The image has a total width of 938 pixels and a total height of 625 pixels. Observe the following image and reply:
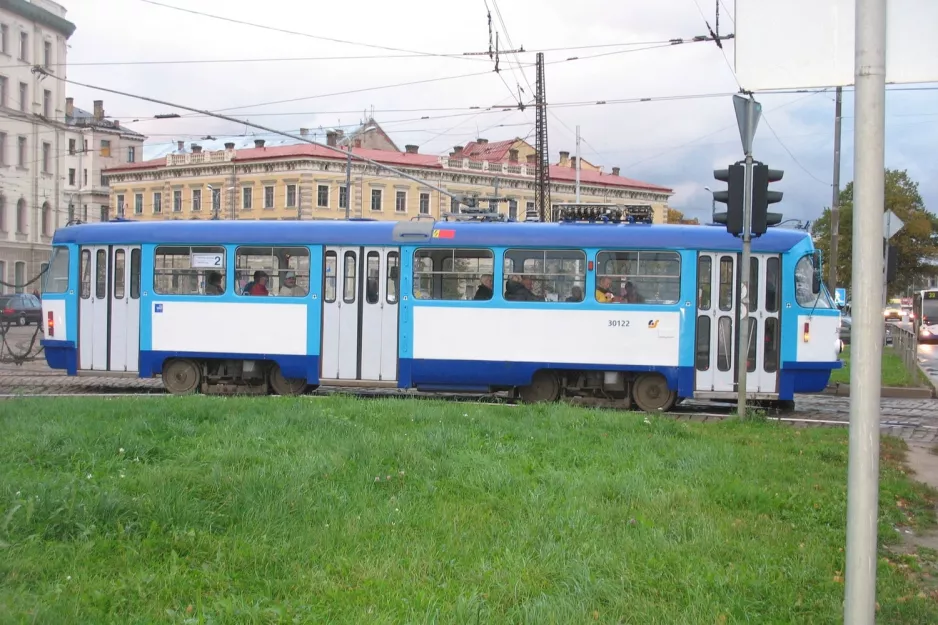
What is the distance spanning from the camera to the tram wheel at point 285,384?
623 inches

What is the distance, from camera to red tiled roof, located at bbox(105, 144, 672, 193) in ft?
227

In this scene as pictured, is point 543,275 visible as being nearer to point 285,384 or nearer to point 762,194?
point 762,194

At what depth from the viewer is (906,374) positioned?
72.5ft

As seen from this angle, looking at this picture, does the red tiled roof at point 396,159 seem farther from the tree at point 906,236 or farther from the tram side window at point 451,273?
the tram side window at point 451,273

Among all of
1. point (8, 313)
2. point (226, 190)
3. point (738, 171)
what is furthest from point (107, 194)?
point (738, 171)

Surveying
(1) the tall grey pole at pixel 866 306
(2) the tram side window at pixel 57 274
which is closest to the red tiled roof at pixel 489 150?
(2) the tram side window at pixel 57 274

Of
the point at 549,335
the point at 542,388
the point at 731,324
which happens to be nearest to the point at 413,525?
the point at 549,335

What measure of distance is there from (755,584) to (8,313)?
44.6 meters

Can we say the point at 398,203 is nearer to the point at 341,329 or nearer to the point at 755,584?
the point at 341,329

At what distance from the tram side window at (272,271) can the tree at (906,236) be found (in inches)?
2167

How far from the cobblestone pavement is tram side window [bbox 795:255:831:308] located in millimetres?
1688

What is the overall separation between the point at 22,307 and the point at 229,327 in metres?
34.6

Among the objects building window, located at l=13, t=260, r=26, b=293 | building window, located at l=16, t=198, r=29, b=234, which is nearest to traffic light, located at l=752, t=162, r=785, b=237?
building window, located at l=16, t=198, r=29, b=234

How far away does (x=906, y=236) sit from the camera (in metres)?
66.4
